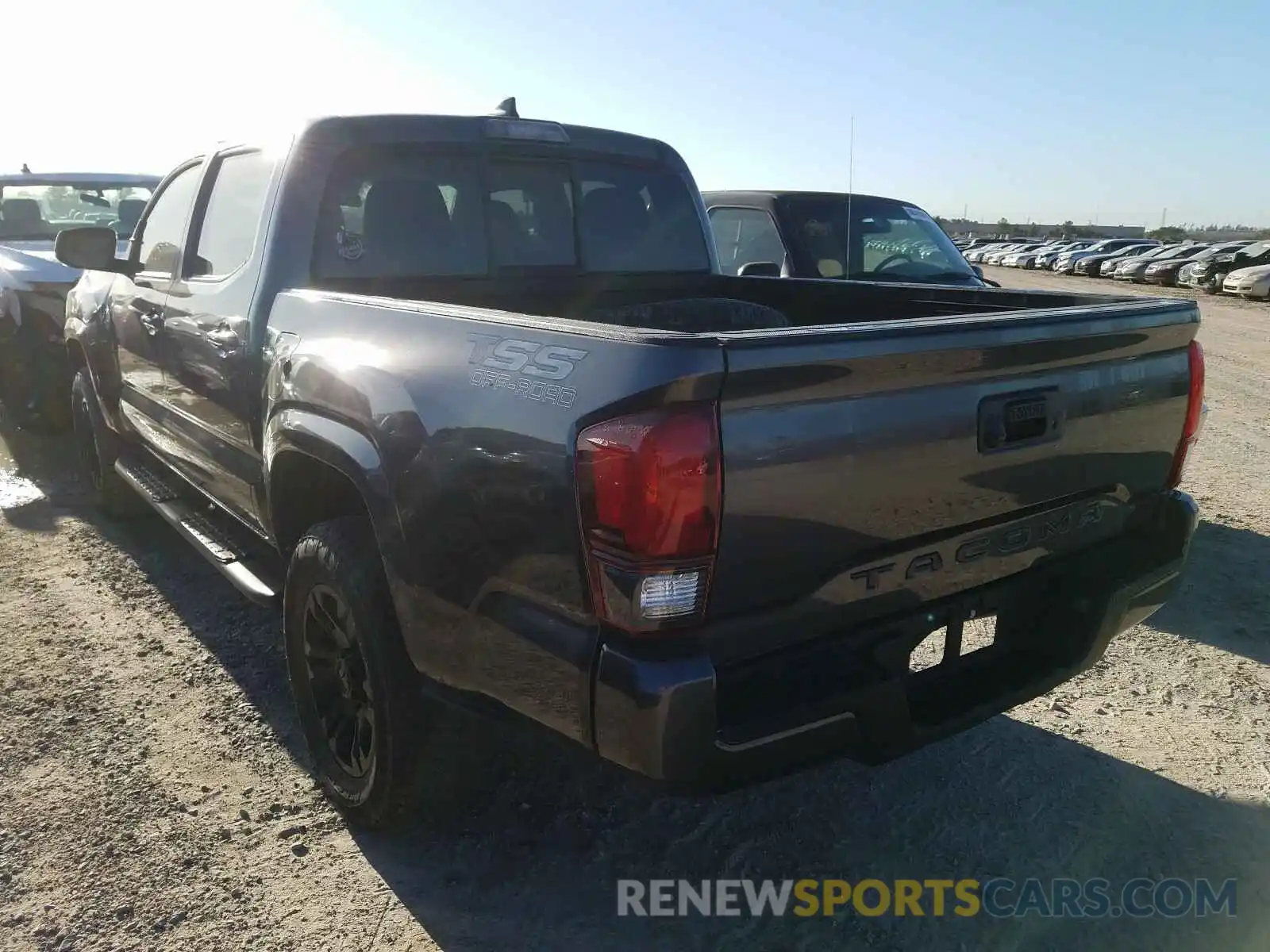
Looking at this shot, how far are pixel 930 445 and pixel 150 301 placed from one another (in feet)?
11.9

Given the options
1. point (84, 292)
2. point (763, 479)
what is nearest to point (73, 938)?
point (763, 479)

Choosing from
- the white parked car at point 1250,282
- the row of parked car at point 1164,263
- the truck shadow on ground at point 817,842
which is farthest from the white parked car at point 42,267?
the row of parked car at point 1164,263

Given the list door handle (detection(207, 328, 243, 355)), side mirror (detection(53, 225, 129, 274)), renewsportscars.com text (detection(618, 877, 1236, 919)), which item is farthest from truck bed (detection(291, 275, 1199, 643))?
side mirror (detection(53, 225, 129, 274))

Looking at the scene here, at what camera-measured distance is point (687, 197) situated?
14.5 feet

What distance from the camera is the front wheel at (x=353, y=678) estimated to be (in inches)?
104

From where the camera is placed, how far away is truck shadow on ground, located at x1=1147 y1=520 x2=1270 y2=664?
4.23 meters

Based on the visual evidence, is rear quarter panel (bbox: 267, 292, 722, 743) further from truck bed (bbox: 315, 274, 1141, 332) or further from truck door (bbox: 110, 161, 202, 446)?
truck door (bbox: 110, 161, 202, 446)

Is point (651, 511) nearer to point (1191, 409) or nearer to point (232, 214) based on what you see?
point (1191, 409)

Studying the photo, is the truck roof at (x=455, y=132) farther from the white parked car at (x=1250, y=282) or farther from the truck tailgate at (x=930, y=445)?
the white parked car at (x=1250, y=282)

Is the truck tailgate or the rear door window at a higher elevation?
the rear door window

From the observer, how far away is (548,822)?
300cm

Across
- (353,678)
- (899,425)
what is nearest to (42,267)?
(353,678)

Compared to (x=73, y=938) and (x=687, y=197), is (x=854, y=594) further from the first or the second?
(x=687, y=197)

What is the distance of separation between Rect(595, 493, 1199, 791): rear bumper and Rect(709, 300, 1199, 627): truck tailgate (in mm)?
82
